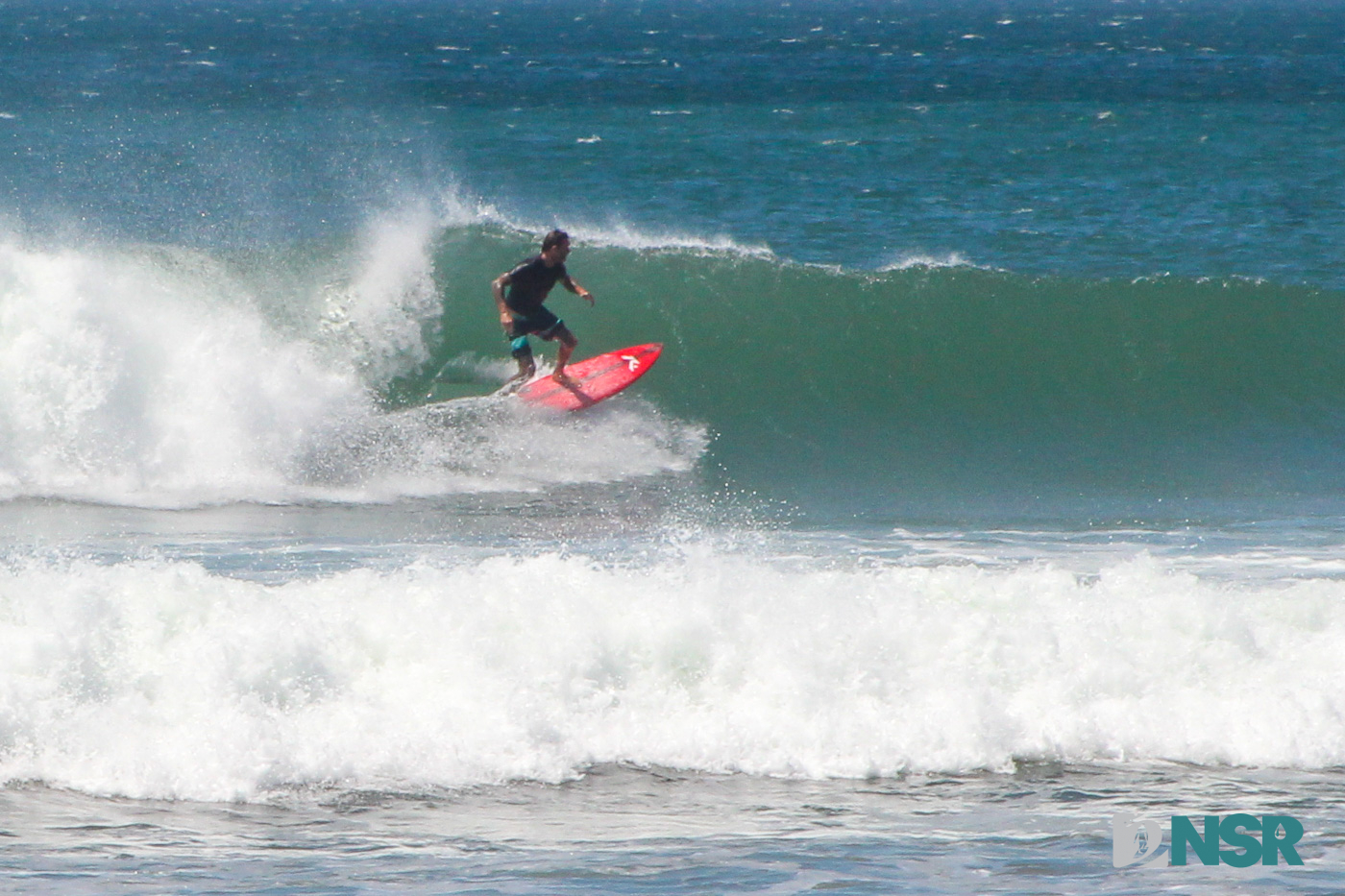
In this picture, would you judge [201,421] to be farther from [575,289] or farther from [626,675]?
[626,675]

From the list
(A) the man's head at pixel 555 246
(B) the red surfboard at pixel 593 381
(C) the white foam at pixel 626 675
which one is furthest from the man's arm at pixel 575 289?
(C) the white foam at pixel 626 675

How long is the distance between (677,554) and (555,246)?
124 inches

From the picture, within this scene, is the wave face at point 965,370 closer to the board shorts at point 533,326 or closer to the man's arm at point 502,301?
the board shorts at point 533,326

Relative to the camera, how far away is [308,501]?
9.49 meters

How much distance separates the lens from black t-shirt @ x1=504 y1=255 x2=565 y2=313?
10.5 m

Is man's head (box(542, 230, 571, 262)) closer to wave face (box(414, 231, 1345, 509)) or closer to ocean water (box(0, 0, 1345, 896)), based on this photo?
ocean water (box(0, 0, 1345, 896))

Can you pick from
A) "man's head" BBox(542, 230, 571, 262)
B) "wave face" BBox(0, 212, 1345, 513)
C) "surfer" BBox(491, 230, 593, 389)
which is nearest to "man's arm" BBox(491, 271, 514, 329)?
"surfer" BBox(491, 230, 593, 389)

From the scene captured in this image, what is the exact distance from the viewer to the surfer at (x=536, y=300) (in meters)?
10.4

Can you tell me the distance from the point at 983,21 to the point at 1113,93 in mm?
55938

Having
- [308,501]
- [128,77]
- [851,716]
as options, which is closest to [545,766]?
[851,716]

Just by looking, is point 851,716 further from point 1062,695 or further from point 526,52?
point 526,52

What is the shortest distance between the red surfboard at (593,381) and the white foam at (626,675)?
4012mm

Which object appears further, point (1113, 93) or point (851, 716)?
point (1113, 93)

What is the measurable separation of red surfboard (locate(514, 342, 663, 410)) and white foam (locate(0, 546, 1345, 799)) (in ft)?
13.2
